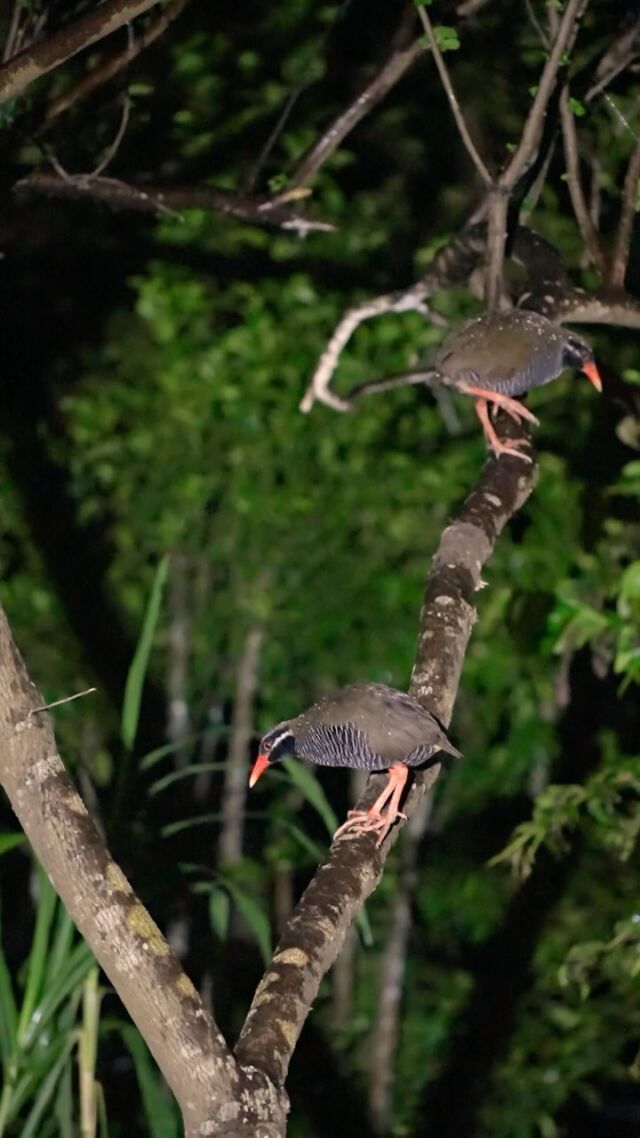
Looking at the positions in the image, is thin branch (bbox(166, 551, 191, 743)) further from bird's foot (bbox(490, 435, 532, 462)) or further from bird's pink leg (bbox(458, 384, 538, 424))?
bird's foot (bbox(490, 435, 532, 462))

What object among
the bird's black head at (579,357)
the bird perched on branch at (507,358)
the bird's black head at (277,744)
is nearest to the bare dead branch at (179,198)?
the bird perched on branch at (507,358)

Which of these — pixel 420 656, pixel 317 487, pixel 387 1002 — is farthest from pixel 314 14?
pixel 387 1002

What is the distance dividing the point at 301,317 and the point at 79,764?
144 centimetres

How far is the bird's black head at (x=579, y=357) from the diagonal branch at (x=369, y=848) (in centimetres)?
31

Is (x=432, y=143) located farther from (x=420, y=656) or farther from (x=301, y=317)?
(x=420, y=656)

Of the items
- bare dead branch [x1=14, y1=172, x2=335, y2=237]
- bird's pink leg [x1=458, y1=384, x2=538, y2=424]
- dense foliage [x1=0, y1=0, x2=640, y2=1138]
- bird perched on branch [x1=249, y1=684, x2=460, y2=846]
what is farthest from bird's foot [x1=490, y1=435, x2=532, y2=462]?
dense foliage [x1=0, y1=0, x2=640, y2=1138]

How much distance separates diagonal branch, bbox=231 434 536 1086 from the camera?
1.42m

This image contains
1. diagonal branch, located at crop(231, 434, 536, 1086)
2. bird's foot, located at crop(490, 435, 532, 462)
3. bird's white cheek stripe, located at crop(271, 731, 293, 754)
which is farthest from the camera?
bird's foot, located at crop(490, 435, 532, 462)

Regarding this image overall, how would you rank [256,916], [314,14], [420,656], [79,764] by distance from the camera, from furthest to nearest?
[314,14]
[79,764]
[256,916]
[420,656]

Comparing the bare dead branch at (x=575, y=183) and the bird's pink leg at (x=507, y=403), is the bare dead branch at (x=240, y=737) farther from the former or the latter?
the bare dead branch at (x=575, y=183)

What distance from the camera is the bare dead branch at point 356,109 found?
272cm

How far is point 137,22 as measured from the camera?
2967 millimetres

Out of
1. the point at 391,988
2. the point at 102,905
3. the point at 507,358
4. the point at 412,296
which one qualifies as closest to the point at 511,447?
the point at 507,358

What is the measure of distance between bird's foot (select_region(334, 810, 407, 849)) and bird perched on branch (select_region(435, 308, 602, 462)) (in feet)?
2.71
